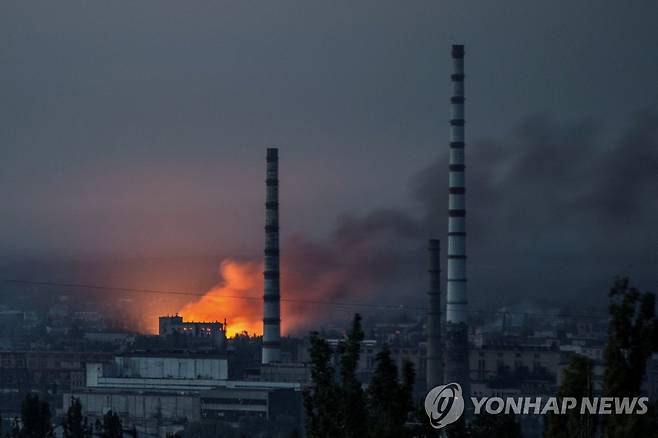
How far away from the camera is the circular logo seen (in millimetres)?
18219

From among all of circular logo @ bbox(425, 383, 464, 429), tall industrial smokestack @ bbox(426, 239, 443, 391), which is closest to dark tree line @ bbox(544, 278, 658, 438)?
circular logo @ bbox(425, 383, 464, 429)

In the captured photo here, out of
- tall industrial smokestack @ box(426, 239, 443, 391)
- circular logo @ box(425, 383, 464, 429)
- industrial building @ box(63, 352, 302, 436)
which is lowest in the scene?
industrial building @ box(63, 352, 302, 436)

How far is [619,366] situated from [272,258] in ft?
128

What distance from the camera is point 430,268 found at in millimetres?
50719

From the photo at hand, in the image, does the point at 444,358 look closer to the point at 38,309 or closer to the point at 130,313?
the point at 130,313

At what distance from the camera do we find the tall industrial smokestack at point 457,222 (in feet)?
173

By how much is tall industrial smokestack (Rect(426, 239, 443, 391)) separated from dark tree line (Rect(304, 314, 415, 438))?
102ft

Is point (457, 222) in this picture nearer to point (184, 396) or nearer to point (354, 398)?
point (184, 396)

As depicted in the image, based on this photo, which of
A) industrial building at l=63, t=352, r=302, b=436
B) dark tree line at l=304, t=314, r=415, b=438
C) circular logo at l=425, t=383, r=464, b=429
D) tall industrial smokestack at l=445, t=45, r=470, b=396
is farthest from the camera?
tall industrial smokestack at l=445, t=45, r=470, b=396

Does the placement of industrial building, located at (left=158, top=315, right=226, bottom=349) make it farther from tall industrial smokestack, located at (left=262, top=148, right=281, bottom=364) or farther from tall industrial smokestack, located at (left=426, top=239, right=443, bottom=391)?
tall industrial smokestack, located at (left=426, top=239, right=443, bottom=391)

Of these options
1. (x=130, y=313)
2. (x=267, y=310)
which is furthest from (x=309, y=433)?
(x=130, y=313)

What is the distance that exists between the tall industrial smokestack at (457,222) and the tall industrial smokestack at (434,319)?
83 centimetres

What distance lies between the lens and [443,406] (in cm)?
1894

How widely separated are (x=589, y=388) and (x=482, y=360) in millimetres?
43996
